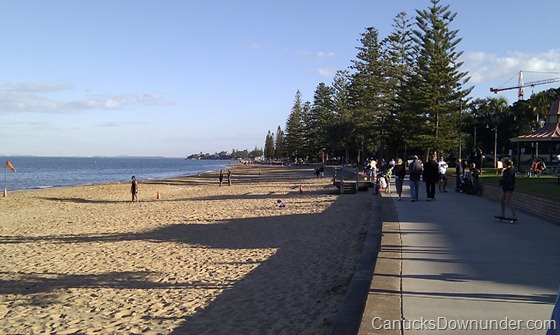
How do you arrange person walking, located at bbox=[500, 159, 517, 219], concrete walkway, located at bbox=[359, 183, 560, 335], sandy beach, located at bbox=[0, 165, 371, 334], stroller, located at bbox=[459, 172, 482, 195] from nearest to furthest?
concrete walkway, located at bbox=[359, 183, 560, 335] → sandy beach, located at bbox=[0, 165, 371, 334] → person walking, located at bbox=[500, 159, 517, 219] → stroller, located at bbox=[459, 172, 482, 195]

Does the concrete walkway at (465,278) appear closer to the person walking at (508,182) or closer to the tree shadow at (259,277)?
the person walking at (508,182)


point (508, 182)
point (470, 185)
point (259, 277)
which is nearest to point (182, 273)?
point (259, 277)

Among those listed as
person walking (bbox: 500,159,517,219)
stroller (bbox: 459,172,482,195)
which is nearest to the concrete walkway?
person walking (bbox: 500,159,517,219)

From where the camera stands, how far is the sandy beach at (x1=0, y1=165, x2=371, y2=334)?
18.3 ft

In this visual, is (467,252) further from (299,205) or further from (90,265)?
(299,205)

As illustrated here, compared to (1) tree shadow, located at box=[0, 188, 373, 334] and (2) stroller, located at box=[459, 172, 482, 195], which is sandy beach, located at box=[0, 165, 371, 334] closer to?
(1) tree shadow, located at box=[0, 188, 373, 334]

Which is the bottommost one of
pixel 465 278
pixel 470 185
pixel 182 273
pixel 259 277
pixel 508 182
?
pixel 182 273

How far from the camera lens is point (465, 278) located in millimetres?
5066

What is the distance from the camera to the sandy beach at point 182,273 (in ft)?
18.3

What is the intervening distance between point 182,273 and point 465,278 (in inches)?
185

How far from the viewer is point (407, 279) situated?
5.01 m

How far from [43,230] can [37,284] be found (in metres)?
7.08

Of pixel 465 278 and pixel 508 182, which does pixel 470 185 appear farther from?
pixel 465 278

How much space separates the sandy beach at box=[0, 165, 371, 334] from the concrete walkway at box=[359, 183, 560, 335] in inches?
33.0
